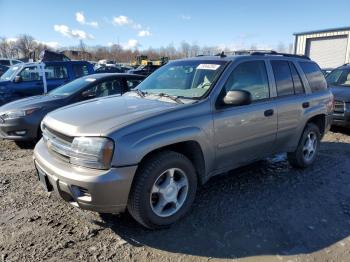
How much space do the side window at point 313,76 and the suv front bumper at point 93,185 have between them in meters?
3.53

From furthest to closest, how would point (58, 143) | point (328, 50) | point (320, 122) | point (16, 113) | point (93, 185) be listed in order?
point (328, 50) < point (16, 113) < point (320, 122) < point (58, 143) < point (93, 185)

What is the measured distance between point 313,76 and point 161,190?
3452 millimetres

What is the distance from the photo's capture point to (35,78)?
10125 millimetres

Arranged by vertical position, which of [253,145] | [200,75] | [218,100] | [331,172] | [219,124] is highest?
[200,75]

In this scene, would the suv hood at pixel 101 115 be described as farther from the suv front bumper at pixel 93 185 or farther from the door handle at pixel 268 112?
the door handle at pixel 268 112

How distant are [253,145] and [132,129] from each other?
6.08 feet

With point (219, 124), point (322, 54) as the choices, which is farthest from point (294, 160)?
point (322, 54)

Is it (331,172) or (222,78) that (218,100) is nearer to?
(222,78)

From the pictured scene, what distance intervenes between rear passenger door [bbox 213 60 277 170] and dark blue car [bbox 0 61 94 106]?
7.14m

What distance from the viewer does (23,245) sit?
3.22 metres

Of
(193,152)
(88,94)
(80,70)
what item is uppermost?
(80,70)

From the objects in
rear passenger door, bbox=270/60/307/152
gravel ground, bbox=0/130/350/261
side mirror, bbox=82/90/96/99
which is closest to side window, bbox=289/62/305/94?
rear passenger door, bbox=270/60/307/152

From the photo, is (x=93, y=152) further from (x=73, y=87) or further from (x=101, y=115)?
(x=73, y=87)

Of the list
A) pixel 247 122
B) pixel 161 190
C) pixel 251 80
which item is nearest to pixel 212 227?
pixel 161 190
